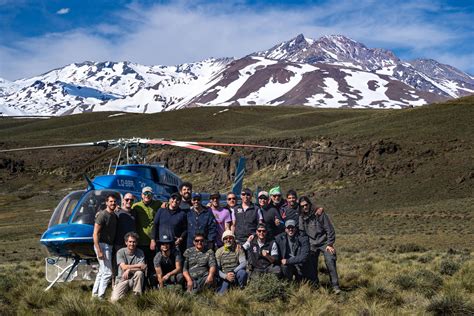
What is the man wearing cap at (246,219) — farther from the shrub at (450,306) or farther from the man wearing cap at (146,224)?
the shrub at (450,306)

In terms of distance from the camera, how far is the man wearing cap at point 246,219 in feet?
35.3

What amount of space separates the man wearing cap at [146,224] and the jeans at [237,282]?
1.24 m

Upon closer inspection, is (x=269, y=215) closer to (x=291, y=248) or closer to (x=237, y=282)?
(x=291, y=248)

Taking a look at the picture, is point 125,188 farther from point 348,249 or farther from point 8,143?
point 8,143

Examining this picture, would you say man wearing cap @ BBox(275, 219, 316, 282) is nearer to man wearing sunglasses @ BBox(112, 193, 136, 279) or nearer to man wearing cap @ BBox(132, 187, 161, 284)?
man wearing cap @ BBox(132, 187, 161, 284)

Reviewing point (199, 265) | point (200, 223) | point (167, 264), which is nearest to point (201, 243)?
point (199, 265)

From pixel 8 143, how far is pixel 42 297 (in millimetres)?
99403

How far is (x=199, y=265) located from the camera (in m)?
9.80

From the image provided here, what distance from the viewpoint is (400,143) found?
54.8 metres

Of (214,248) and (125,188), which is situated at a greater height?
(125,188)

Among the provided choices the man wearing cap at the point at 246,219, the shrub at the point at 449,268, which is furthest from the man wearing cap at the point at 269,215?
the shrub at the point at 449,268

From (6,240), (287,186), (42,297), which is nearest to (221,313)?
(42,297)

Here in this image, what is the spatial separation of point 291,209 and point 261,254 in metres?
1.31

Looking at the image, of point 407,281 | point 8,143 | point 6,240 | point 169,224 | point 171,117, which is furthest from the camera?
point 171,117
